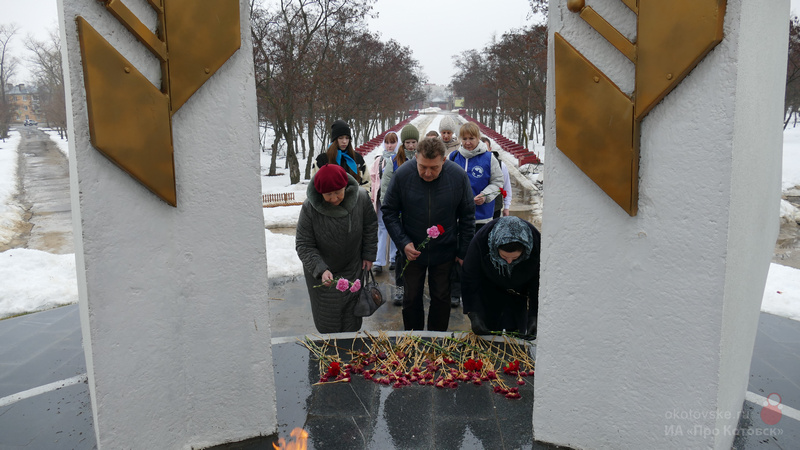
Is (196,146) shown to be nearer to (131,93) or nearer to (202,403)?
(131,93)

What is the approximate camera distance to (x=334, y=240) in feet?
14.3

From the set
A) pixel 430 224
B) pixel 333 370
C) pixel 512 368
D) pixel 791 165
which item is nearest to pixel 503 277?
pixel 512 368

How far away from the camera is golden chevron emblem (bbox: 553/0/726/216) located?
2.36m

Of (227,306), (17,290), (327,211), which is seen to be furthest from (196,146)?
(17,290)

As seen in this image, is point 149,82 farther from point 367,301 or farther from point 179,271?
point 367,301

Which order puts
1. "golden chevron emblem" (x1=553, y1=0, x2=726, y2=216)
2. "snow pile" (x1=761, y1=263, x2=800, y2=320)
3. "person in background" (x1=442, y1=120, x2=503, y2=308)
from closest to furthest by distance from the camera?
"golden chevron emblem" (x1=553, y1=0, x2=726, y2=216)
"snow pile" (x1=761, y1=263, x2=800, y2=320)
"person in background" (x1=442, y1=120, x2=503, y2=308)

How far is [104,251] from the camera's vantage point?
267 centimetres

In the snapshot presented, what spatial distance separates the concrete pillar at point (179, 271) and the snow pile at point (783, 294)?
16.7 ft

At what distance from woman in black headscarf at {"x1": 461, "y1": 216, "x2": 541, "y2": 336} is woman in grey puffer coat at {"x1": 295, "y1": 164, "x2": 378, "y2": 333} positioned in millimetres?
849

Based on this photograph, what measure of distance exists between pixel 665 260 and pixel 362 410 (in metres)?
1.92

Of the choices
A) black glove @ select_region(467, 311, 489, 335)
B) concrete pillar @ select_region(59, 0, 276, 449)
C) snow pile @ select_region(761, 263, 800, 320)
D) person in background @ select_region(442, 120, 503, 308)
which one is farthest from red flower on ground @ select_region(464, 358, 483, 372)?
snow pile @ select_region(761, 263, 800, 320)

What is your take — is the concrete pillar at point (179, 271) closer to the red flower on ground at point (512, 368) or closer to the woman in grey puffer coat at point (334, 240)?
the woman in grey puffer coat at point (334, 240)

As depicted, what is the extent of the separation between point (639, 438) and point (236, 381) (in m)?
2.09

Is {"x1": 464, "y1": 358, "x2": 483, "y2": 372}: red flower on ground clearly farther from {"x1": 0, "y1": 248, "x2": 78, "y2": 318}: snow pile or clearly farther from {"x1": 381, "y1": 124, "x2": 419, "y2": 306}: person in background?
{"x1": 0, "y1": 248, "x2": 78, "y2": 318}: snow pile
